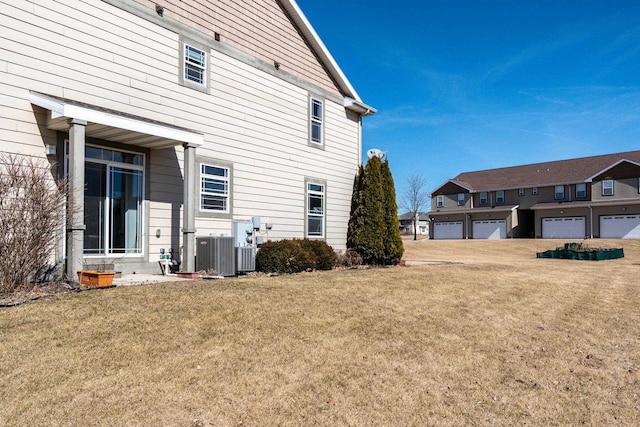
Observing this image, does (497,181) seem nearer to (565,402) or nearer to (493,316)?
(493,316)

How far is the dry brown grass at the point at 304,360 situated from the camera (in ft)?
13.8

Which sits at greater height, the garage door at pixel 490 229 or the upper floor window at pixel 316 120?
the upper floor window at pixel 316 120

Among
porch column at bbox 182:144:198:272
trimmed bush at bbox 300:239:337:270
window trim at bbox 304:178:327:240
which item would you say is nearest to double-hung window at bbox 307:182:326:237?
window trim at bbox 304:178:327:240

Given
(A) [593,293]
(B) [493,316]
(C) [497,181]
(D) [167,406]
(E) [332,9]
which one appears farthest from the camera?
(C) [497,181]

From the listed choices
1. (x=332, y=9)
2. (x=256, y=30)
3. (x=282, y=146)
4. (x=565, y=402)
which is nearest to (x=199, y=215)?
(x=282, y=146)

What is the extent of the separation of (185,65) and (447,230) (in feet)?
134

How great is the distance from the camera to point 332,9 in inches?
749

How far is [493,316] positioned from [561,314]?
1.53 m

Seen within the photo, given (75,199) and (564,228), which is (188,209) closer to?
(75,199)

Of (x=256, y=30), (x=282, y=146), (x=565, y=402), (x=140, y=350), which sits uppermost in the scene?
(x=256, y=30)

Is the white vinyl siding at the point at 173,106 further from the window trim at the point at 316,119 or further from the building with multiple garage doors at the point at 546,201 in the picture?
the building with multiple garage doors at the point at 546,201

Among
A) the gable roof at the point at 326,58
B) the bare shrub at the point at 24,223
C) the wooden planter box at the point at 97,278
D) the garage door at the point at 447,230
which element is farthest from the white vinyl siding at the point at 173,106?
the garage door at the point at 447,230

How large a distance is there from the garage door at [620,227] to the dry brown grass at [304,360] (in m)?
33.1

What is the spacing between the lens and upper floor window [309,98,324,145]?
15.2 meters
